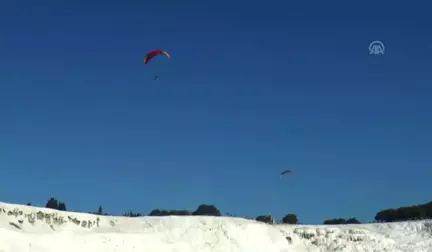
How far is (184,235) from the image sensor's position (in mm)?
45344

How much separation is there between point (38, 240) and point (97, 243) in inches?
166

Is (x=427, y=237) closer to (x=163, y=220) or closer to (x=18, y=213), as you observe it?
(x=163, y=220)

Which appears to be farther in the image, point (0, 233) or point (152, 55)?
point (152, 55)

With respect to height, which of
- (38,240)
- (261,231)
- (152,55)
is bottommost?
(38,240)

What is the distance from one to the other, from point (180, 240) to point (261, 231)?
25.3ft

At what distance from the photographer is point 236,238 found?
154 feet

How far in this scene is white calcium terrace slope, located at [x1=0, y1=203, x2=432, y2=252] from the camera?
124 ft

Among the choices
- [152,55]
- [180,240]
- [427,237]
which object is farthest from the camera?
[427,237]

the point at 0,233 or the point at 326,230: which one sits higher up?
the point at 326,230

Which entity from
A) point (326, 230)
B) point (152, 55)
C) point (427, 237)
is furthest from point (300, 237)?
point (152, 55)

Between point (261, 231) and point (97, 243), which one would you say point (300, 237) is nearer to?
point (261, 231)

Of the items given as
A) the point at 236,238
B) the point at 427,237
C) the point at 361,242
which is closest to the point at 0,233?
the point at 236,238

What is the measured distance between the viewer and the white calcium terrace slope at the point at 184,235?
37.9 metres

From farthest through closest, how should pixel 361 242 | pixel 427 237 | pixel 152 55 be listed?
pixel 427 237 < pixel 361 242 < pixel 152 55
